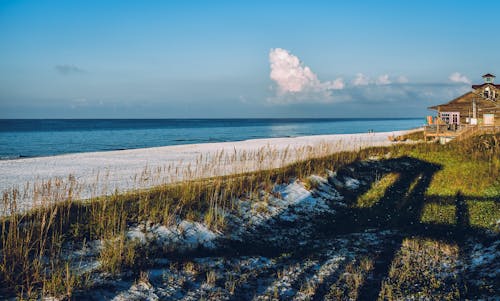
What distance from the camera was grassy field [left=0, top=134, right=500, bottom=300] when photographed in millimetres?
5434

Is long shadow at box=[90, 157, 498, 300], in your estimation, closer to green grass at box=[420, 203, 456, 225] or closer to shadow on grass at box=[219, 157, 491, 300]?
shadow on grass at box=[219, 157, 491, 300]

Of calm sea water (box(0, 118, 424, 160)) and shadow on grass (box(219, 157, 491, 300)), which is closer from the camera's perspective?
shadow on grass (box(219, 157, 491, 300))

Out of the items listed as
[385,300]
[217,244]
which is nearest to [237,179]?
[217,244]

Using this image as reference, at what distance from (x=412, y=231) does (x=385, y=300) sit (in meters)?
3.76

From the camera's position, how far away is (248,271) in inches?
241

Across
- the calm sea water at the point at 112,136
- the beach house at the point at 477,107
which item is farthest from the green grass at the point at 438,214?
the calm sea water at the point at 112,136

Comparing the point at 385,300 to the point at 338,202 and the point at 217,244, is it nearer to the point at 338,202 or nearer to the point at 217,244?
the point at 217,244

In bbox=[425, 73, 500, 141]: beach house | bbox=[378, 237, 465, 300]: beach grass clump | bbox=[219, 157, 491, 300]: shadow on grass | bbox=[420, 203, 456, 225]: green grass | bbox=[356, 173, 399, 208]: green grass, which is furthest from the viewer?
bbox=[425, 73, 500, 141]: beach house

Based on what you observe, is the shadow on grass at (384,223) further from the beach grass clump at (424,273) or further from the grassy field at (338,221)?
the beach grass clump at (424,273)

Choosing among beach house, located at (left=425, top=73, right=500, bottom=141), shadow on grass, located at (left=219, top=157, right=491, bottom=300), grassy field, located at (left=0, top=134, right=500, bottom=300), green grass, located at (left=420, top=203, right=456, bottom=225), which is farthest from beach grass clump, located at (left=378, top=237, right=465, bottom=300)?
beach house, located at (left=425, top=73, right=500, bottom=141)

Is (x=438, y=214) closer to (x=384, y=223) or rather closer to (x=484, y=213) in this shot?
(x=484, y=213)

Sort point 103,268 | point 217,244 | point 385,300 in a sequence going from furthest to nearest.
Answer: point 217,244 < point 103,268 < point 385,300

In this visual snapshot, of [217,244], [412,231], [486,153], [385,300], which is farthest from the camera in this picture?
[486,153]

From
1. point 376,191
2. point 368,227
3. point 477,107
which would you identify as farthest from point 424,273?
point 477,107
